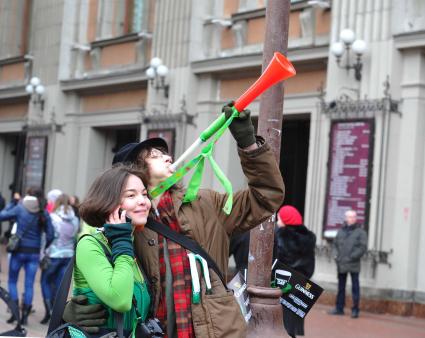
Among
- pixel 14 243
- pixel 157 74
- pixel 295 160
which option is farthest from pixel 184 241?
pixel 157 74

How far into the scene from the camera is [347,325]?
39.1 feet

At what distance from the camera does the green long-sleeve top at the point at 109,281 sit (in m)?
3.21

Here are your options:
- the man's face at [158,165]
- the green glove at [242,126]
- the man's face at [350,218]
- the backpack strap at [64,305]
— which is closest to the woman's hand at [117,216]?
the backpack strap at [64,305]

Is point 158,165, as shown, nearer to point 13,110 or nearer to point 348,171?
point 348,171

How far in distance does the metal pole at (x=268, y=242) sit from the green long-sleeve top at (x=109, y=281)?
3.19 meters

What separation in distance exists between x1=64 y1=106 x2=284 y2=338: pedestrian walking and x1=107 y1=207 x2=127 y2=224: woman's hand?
6.7 inches

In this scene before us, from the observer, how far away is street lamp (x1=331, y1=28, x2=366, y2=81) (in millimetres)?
13711

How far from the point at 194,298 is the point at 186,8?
15.2 m

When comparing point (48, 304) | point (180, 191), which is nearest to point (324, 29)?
point (48, 304)

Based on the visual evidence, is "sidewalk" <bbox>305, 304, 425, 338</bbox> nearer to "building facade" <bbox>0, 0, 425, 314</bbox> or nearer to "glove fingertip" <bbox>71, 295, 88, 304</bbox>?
"building facade" <bbox>0, 0, 425, 314</bbox>

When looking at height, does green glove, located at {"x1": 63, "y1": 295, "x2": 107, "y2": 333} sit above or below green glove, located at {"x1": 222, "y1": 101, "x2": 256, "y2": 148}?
below

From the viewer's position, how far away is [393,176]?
13531 millimetres

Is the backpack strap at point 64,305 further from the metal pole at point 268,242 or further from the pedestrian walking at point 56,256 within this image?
the pedestrian walking at point 56,256

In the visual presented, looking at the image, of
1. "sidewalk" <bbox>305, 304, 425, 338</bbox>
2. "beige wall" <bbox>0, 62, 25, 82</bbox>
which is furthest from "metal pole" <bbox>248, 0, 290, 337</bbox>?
"beige wall" <bbox>0, 62, 25, 82</bbox>
